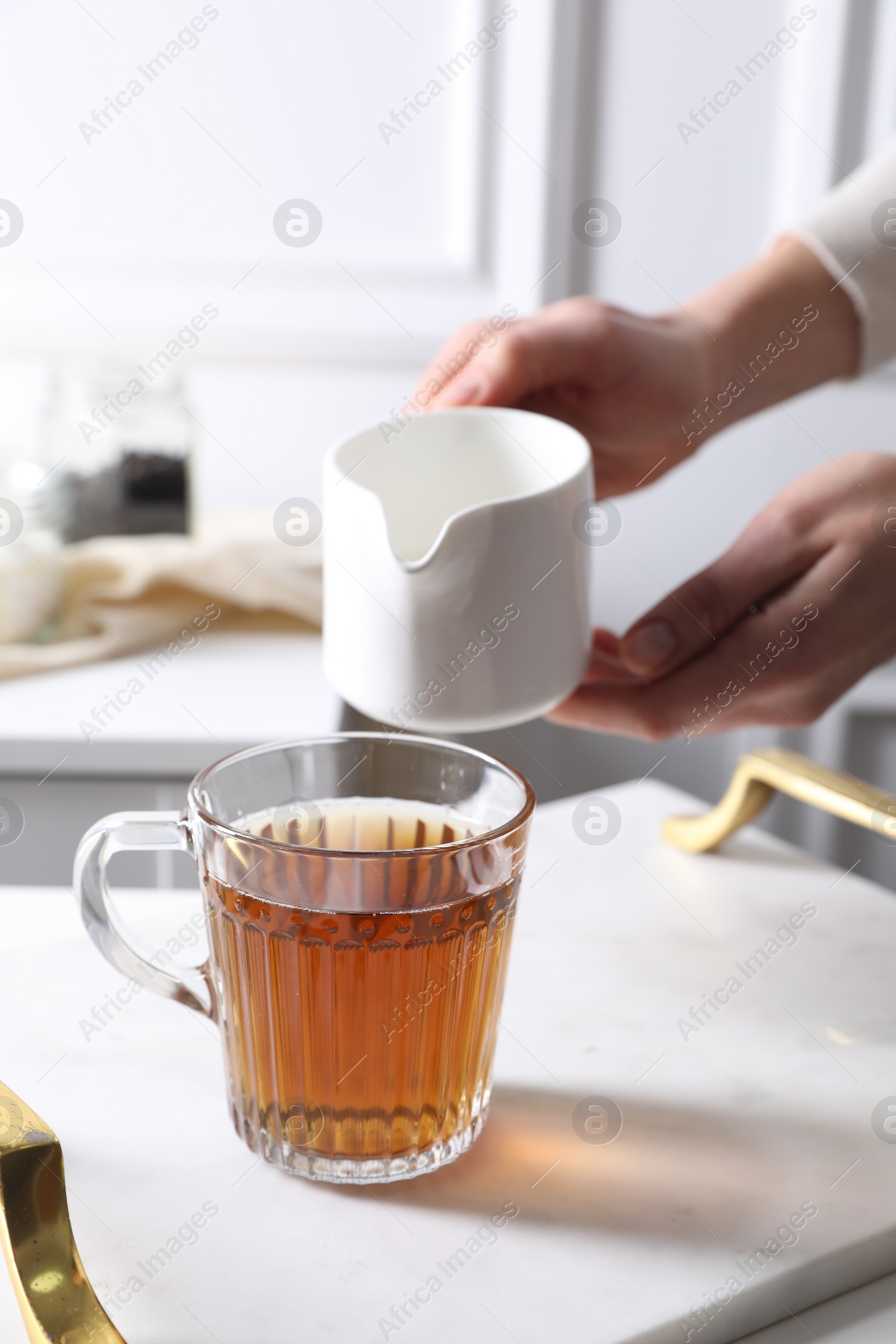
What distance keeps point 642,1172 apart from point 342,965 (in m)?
0.13

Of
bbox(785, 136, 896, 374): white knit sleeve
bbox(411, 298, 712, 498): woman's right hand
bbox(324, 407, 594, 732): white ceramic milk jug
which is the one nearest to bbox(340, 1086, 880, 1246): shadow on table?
bbox(324, 407, 594, 732): white ceramic milk jug

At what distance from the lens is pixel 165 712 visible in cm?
94

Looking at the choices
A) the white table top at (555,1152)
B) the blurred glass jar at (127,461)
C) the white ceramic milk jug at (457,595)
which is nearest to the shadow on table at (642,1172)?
the white table top at (555,1152)

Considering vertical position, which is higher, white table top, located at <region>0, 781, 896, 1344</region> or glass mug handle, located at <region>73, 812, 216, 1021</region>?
glass mug handle, located at <region>73, 812, 216, 1021</region>

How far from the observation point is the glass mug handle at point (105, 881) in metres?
0.43

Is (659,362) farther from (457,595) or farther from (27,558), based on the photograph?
(27,558)

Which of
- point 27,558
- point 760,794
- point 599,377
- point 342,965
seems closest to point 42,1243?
point 342,965

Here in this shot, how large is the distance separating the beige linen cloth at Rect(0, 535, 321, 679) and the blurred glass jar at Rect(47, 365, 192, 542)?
0.06 ft

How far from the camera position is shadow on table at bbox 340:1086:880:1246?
0.40 metres

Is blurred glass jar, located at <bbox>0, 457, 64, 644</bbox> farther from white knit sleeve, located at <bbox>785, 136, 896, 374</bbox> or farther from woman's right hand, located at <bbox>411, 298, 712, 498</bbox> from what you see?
white knit sleeve, located at <bbox>785, 136, 896, 374</bbox>

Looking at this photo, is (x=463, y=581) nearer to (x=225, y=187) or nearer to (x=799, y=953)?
(x=799, y=953)

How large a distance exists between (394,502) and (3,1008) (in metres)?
0.28

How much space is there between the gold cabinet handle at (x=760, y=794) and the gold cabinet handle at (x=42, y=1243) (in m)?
0.41

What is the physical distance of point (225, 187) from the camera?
1279 millimetres
